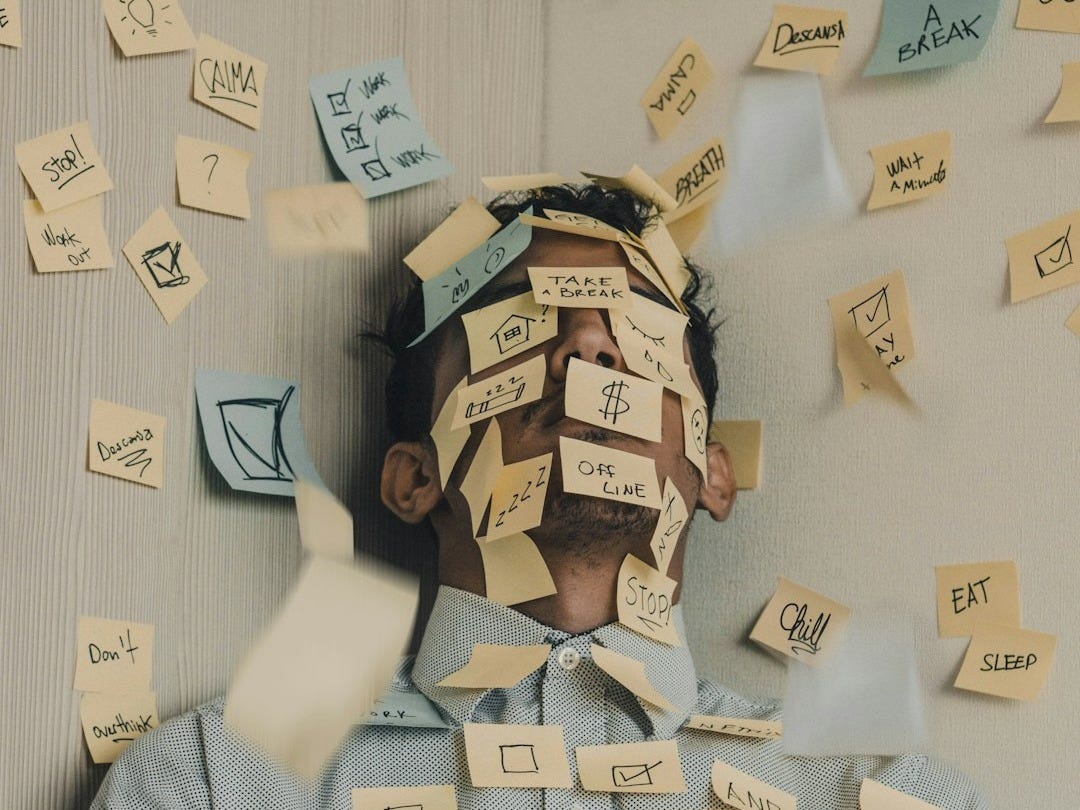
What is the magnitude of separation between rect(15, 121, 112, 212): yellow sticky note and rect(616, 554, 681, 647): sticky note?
658 millimetres

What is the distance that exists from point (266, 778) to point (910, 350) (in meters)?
0.80

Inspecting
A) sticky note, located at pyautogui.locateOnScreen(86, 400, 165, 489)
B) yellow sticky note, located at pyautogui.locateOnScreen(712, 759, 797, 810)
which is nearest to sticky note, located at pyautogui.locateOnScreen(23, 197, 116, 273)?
sticky note, located at pyautogui.locateOnScreen(86, 400, 165, 489)

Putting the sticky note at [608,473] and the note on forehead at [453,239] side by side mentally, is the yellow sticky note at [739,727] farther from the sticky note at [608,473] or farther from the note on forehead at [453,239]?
the note on forehead at [453,239]

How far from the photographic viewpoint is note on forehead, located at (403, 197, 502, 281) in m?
1.54

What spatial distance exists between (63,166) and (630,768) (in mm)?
805

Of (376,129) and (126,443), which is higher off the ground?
(376,129)

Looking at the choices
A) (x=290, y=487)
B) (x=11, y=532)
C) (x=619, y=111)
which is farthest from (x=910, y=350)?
Result: (x=11, y=532)

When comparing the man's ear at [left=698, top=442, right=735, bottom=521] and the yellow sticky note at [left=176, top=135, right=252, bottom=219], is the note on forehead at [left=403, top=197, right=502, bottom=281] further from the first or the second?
the man's ear at [left=698, top=442, right=735, bottom=521]

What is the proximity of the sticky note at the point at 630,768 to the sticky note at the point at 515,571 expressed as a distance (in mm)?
166

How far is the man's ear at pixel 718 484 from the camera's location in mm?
1488

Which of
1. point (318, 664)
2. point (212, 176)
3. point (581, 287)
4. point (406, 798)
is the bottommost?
point (406, 798)

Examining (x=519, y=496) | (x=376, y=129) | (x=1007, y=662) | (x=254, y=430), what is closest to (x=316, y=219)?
(x=376, y=129)

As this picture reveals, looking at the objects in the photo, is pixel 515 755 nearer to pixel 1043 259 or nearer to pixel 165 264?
pixel 165 264

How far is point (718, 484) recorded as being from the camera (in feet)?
4.94
